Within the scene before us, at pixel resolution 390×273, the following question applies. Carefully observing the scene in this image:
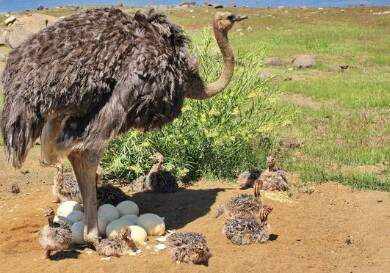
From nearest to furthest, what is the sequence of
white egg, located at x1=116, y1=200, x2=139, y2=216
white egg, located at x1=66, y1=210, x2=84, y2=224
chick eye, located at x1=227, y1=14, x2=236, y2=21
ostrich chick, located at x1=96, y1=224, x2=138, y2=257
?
ostrich chick, located at x1=96, y1=224, x2=138, y2=257 < white egg, located at x1=66, y1=210, x2=84, y2=224 < white egg, located at x1=116, y1=200, x2=139, y2=216 < chick eye, located at x1=227, y1=14, x2=236, y2=21

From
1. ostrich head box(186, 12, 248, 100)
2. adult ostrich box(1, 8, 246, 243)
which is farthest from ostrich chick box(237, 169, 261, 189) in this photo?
adult ostrich box(1, 8, 246, 243)

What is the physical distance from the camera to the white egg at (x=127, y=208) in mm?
7391

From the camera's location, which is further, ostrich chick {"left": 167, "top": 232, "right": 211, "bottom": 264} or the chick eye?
the chick eye

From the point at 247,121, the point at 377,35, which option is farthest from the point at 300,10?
the point at 247,121

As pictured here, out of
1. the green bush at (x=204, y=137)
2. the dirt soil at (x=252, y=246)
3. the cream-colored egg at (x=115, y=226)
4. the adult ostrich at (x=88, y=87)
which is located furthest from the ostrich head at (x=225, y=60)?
the cream-colored egg at (x=115, y=226)

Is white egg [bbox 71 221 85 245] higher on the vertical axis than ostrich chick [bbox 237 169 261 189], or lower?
lower

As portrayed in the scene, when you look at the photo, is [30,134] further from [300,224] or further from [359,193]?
[359,193]

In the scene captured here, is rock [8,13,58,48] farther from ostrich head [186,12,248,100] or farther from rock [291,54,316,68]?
ostrich head [186,12,248,100]

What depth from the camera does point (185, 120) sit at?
926 centimetres

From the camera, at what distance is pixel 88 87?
5.99 meters

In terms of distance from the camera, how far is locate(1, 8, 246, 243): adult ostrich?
19.6 ft

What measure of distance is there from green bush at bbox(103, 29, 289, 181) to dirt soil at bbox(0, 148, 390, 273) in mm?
567

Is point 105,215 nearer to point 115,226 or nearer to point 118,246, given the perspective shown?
point 115,226

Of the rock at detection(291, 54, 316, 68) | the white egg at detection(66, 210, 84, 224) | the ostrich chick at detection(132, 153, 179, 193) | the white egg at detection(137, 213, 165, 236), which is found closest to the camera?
the white egg at detection(137, 213, 165, 236)
